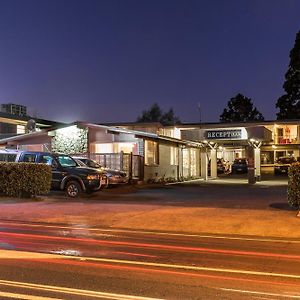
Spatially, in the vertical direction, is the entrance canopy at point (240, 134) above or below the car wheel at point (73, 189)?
above

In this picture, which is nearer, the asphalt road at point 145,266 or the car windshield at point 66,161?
the asphalt road at point 145,266

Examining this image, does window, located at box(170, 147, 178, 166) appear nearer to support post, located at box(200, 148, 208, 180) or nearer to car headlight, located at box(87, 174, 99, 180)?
support post, located at box(200, 148, 208, 180)

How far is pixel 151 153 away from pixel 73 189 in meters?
10.9

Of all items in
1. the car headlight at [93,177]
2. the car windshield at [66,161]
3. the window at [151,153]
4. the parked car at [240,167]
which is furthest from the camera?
the parked car at [240,167]

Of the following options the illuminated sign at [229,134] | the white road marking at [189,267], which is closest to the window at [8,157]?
the white road marking at [189,267]

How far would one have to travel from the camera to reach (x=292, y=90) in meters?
58.1

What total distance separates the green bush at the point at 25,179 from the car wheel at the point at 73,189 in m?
1.36

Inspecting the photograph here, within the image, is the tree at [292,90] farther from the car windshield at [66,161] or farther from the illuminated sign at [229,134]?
the car windshield at [66,161]

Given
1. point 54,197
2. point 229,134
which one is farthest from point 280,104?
point 54,197

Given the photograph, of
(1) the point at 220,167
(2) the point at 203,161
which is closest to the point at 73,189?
(2) the point at 203,161

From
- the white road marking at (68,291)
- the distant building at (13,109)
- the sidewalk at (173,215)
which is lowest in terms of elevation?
the white road marking at (68,291)

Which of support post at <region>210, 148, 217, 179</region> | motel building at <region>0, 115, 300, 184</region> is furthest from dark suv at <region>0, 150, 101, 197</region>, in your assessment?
support post at <region>210, 148, 217, 179</region>

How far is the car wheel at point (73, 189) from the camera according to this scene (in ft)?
70.6

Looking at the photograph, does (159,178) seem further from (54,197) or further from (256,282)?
(256,282)
